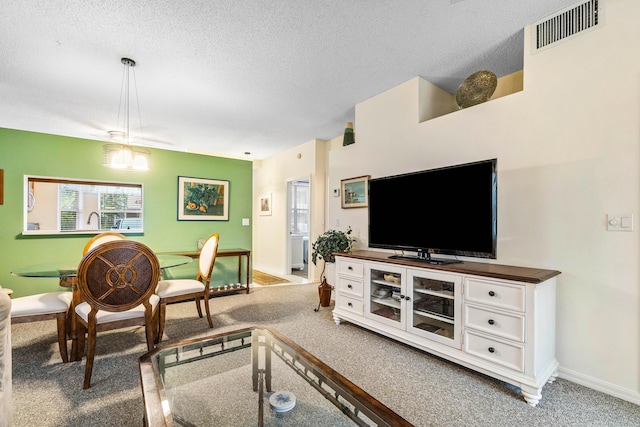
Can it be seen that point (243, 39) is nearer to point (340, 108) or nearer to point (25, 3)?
point (25, 3)

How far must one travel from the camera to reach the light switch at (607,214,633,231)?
1802 mm

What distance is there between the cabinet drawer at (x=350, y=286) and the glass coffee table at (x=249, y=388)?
4.09ft

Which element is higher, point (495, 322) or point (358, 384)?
point (495, 322)

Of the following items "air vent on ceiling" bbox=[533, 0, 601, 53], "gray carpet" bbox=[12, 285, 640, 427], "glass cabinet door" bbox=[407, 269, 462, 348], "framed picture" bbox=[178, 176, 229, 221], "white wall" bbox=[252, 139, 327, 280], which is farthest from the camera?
"white wall" bbox=[252, 139, 327, 280]

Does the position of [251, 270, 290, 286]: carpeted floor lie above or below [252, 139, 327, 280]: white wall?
below

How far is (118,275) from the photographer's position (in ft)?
6.73

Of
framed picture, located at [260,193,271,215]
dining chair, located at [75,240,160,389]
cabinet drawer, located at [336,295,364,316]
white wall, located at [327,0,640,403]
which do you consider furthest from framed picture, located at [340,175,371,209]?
framed picture, located at [260,193,271,215]

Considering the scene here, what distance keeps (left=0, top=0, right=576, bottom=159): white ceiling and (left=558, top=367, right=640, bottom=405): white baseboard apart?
99.9 inches

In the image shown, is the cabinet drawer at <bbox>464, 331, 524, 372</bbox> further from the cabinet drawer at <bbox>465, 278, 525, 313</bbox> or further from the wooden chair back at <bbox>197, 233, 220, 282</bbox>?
the wooden chair back at <bbox>197, 233, 220, 282</bbox>

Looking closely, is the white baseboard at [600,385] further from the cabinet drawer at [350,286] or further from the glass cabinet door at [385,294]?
the cabinet drawer at [350,286]

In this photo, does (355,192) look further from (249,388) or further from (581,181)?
(249,388)

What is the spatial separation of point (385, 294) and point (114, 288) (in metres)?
2.20


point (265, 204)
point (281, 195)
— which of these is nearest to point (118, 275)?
point (281, 195)

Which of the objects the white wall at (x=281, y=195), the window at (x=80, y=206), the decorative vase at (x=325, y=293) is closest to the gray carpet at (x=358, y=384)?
the decorative vase at (x=325, y=293)
